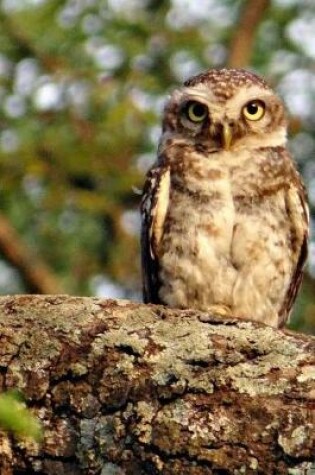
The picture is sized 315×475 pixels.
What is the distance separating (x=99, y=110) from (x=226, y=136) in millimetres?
2150

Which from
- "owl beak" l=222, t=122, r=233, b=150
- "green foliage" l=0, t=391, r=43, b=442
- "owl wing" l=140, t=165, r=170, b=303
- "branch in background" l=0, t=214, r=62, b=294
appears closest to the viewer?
"green foliage" l=0, t=391, r=43, b=442

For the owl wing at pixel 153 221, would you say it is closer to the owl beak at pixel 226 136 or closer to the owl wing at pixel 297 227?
the owl beak at pixel 226 136

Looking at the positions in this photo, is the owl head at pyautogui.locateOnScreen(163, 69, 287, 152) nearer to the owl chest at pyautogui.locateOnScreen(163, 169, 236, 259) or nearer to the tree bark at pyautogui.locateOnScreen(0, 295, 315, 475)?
the owl chest at pyautogui.locateOnScreen(163, 169, 236, 259)

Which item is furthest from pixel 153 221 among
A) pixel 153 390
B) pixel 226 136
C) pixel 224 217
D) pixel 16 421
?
pixel 16 421

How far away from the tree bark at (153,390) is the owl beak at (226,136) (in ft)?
5.39

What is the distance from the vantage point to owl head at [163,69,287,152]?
4.91 metres

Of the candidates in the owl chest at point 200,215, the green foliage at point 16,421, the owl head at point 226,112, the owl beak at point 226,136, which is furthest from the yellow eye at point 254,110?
the green foliage at point 16,421

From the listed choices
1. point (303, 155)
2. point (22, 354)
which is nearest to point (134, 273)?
point (303, 155)

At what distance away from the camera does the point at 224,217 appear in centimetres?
445

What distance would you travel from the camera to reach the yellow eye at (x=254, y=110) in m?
5.05

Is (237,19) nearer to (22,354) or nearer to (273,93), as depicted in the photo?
(273,93)

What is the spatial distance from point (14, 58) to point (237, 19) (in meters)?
1.37

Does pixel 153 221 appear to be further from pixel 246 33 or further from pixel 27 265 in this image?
pixel 246 33

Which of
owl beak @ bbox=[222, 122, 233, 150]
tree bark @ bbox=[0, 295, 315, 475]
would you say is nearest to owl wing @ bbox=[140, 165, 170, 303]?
owl beak @ bbox=[222, 122, 233, 150]
